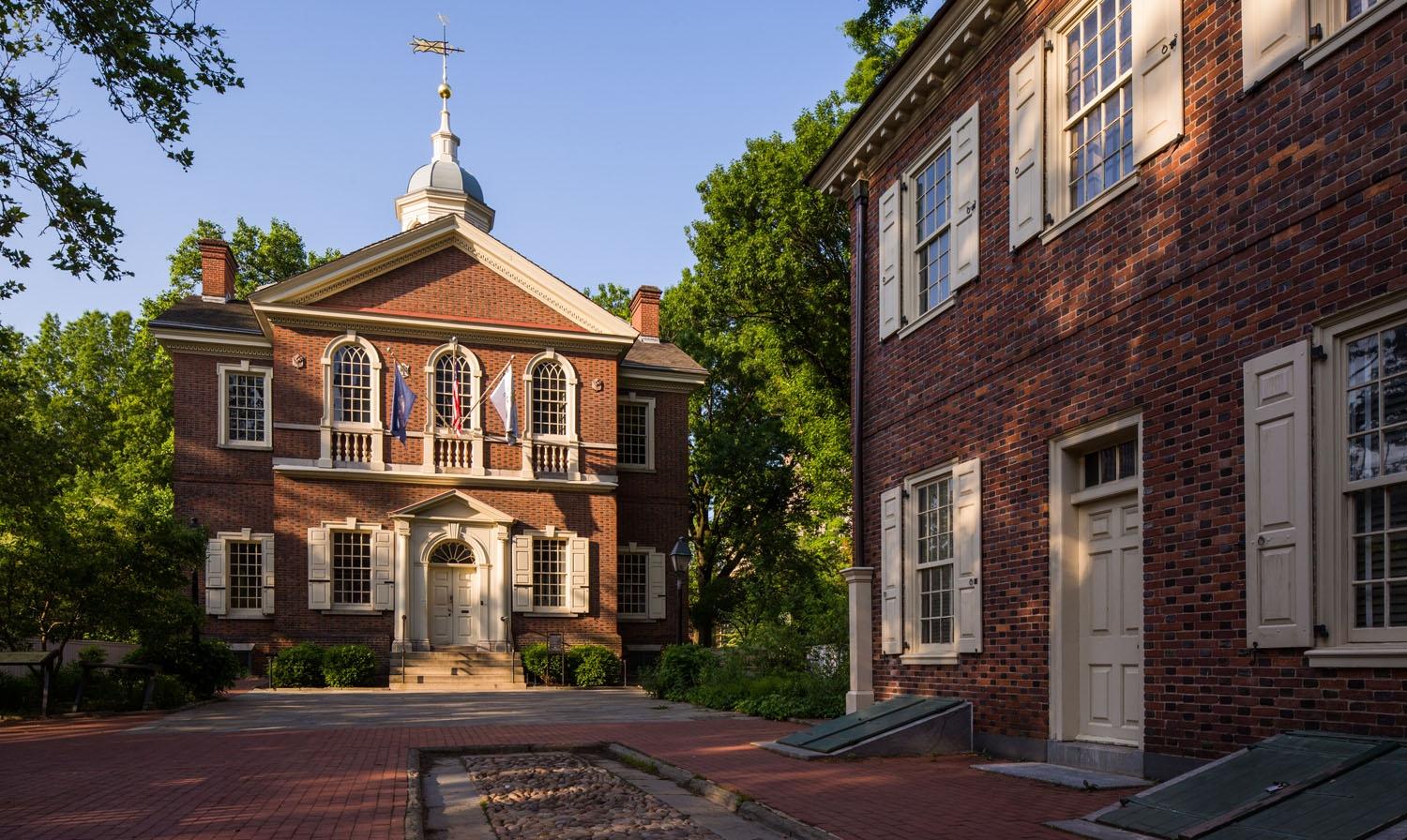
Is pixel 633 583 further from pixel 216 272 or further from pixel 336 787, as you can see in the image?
pixel 336 787

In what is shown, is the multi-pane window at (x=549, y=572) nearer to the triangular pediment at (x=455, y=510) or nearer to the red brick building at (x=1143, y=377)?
the triangular pediment at (x=455, y=510)

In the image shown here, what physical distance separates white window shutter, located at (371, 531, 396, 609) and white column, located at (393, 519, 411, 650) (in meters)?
0.12

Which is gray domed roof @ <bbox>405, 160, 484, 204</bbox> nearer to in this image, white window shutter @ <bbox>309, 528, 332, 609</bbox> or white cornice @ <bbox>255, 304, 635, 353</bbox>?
white cornice @ <bbox>255, 304, 635, 353</bbox>

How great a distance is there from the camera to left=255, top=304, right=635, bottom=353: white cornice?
25.5 metres

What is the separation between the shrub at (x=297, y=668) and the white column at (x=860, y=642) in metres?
14.9

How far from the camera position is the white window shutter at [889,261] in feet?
41.6

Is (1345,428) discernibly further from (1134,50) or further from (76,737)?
(76,737)

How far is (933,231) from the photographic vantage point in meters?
12.1

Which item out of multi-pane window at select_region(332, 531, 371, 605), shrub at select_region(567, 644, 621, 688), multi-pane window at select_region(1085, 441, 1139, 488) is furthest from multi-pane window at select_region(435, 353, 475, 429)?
multi-pane window at select_region(1085, 441, 1139, 488)

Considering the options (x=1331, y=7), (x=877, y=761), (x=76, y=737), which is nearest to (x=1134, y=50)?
(x=1331, y=7)

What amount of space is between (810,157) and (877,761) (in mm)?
21963

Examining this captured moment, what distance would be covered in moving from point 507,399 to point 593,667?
21.2 ft

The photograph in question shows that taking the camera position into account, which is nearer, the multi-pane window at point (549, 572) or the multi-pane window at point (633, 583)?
the multi-pane window at point (549, 572)

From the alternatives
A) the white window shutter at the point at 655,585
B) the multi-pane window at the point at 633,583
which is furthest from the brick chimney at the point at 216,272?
the white window shutter at the point at 655,585
